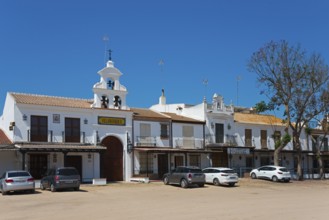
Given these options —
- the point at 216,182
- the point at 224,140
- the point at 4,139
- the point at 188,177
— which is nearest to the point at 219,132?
the point at 224,140

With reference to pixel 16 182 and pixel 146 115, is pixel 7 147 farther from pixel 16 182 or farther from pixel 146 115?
pixel 146 115

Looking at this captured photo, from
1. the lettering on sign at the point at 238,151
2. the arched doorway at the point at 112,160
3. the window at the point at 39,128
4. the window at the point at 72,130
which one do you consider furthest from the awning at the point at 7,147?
the lettering on sign at the point at 238,151

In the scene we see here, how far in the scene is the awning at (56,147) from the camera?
101ft

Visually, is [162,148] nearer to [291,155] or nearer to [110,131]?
[110,131]

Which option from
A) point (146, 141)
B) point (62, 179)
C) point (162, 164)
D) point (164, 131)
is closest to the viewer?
point (62, 179)

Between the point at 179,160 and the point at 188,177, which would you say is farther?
the point at 179,160

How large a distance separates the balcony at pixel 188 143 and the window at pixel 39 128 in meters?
12.3

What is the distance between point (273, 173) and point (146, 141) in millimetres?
11729

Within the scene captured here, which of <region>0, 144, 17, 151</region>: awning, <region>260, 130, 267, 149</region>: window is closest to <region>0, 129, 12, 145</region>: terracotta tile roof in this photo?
<region>0, 144, 17, 151</region>: awning

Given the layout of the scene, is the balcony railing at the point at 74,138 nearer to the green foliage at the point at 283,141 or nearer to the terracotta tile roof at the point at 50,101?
the terracotta tile roof at the point at 50,101

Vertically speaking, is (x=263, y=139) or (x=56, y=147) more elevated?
(x=263, y=139)

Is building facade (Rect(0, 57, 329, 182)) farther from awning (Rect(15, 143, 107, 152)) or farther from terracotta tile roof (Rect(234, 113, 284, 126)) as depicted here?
terracotta tile roof (Rect(234, 113, 284, 126))

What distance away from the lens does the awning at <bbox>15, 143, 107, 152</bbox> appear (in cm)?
3083

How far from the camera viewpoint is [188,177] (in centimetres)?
3162
